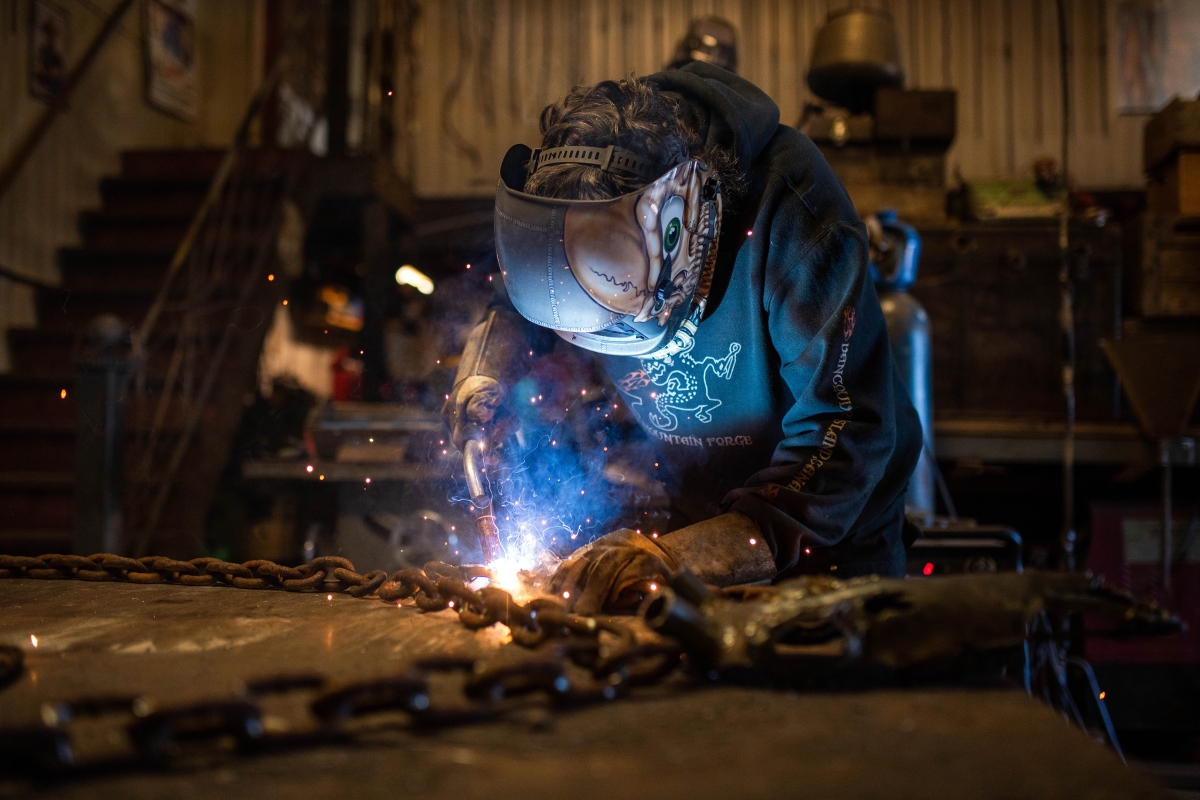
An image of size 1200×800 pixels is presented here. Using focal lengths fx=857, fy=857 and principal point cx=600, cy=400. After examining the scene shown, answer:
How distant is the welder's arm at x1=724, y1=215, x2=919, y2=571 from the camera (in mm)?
1849

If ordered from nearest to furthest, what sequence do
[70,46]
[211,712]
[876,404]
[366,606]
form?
[211,712], [366,606], [876,404], [70,46]

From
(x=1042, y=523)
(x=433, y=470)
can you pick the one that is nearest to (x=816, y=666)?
(x=433, y=470)

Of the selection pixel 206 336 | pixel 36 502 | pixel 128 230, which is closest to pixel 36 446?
pixel 36 502

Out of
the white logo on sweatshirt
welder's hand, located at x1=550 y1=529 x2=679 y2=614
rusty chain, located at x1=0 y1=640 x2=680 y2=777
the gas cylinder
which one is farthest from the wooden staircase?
rusty chain, located at x1=0 y1=640 x2=680 y2=777

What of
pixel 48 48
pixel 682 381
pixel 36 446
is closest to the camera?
pixel 682 381

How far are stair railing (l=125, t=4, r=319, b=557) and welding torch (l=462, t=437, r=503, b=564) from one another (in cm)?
296

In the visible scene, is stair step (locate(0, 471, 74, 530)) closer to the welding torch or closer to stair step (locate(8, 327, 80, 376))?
stair step (locate(8, 327, 80, 376))

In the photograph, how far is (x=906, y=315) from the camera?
13.6 feet

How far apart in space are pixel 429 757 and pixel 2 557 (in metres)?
1.81

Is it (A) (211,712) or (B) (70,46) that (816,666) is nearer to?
(A) (211,712)

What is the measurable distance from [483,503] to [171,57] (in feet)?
28.1

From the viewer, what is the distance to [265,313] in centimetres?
605

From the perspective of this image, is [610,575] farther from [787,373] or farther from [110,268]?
[110,268]

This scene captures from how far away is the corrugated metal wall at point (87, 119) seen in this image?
20.8 ft
